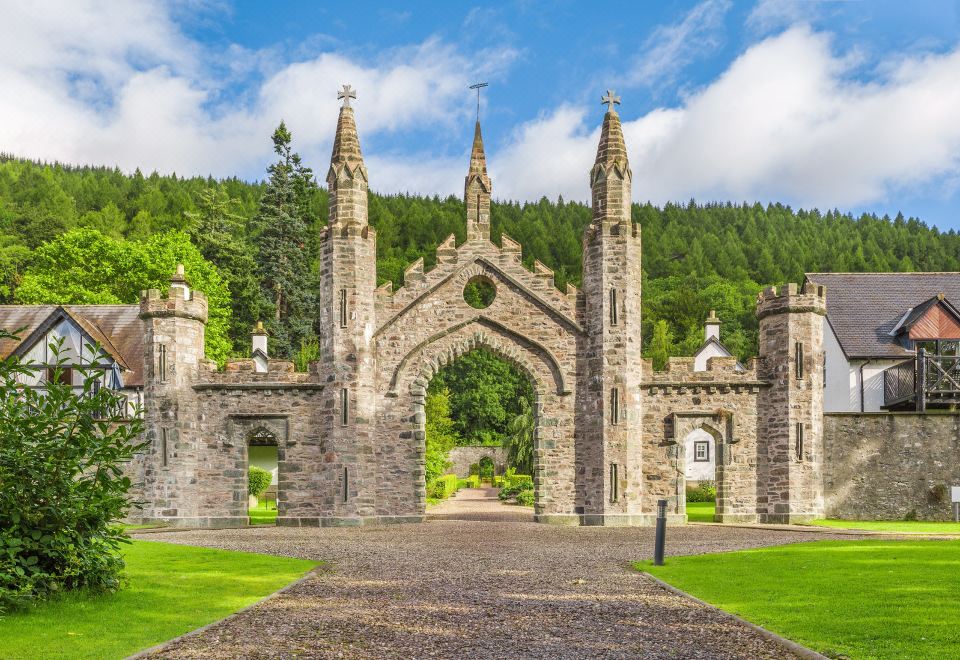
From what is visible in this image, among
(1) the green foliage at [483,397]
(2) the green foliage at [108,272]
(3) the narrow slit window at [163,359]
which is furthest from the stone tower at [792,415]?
(1) the green foliage at [483,397]

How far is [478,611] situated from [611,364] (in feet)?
58.9

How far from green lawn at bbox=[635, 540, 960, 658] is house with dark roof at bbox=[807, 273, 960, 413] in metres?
20.2

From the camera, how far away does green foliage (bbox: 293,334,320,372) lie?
63188 millimetres

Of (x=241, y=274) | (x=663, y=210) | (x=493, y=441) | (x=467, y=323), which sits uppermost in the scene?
(x=663, y=210)

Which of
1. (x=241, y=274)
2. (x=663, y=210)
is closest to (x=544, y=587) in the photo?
(x=241, y=274)

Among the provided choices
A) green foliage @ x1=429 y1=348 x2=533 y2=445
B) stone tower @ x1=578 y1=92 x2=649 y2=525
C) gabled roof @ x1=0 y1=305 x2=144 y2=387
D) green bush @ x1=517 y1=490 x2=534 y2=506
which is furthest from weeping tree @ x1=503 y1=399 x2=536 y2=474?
green foliage @ x1=429 y1=348 x2=533 y2=445

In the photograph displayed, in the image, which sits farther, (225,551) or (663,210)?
(663,210)

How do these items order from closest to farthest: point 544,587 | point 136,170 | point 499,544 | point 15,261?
point 544,587, point 499,544, point 15,261, point 136,170

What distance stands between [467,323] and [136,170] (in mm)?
95012

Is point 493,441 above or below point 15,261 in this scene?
below

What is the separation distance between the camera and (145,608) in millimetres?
11703

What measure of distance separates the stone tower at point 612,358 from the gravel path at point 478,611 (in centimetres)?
737

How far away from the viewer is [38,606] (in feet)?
37.1

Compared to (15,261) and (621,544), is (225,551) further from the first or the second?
(15,261)
